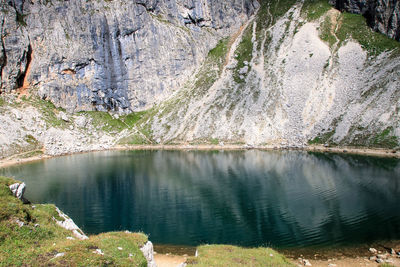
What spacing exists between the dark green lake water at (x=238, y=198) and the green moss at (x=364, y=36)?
153 ft

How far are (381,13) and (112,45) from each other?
111 m

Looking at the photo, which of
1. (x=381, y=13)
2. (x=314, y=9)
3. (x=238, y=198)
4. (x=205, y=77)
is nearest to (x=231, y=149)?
(x=205, y=77)

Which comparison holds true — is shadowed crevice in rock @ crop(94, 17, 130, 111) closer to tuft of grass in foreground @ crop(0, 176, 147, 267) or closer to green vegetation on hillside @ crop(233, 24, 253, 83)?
green vegetation on hillside @ crop(233, 24, 253, 83)

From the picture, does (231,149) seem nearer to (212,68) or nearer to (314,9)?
(212,68)

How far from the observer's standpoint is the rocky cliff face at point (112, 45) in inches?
4737

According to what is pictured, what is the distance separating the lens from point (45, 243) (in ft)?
50.9

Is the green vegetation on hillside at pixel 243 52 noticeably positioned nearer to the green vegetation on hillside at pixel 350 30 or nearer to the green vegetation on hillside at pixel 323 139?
the green vegetation on hillside at pixel 350 30

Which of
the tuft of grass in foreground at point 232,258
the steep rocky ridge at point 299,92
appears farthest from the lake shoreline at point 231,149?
the tuft of grass in foreground at point 232,258

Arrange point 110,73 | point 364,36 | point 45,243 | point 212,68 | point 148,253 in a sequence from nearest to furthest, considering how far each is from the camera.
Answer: point 45,243
point 148,253
point 364,36
point 212,68
point 110,73

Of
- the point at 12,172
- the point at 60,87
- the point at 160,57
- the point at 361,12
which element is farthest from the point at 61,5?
the point at 361,12

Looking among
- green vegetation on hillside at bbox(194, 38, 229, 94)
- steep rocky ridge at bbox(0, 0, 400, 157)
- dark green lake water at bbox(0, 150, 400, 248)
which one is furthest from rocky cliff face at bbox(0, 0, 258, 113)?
dark green lake water at bbox(0, 150, 400, 248)

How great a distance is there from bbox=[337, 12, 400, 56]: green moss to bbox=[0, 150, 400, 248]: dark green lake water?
46734 millimetres

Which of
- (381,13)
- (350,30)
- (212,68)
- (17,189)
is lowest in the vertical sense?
(17,189)

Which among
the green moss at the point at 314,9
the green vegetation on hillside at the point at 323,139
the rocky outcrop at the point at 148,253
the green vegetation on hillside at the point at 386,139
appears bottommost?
the green vegetation on hillside at the point at 323,139
